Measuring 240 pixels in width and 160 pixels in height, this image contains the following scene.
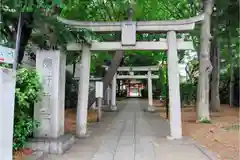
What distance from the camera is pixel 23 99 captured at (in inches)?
232

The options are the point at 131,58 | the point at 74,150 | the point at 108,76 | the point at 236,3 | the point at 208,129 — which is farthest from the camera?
the point at 131,58

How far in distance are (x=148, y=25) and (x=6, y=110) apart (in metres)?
5.72

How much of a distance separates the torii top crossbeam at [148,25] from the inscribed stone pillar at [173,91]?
22cm

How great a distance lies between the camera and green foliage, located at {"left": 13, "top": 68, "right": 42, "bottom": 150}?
19.4 ft

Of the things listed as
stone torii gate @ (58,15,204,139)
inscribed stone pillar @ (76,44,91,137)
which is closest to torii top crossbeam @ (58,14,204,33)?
stone torii gate @ (58,15,204,139)

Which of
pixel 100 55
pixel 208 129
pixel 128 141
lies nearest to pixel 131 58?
pixel 100 55

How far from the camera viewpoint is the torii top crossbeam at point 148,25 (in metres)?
8.86

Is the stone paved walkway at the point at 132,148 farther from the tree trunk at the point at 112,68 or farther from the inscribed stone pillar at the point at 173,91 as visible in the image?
the tree trunk at the point at 112,68

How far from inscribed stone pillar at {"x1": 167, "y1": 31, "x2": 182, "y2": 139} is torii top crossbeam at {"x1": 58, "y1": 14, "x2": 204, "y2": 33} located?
22 centimetres

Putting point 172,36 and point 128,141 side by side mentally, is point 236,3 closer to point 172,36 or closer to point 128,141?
Answer: point 172,36

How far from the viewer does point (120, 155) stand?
6.59 meters

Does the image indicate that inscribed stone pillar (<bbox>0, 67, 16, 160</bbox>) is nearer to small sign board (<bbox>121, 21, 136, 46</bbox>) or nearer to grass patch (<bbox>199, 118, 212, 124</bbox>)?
small sign board (<bbox>121, 21, 136, 46</bbox>)

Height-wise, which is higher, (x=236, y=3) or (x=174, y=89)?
(x=236, y=3)

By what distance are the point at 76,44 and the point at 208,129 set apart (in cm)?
511
